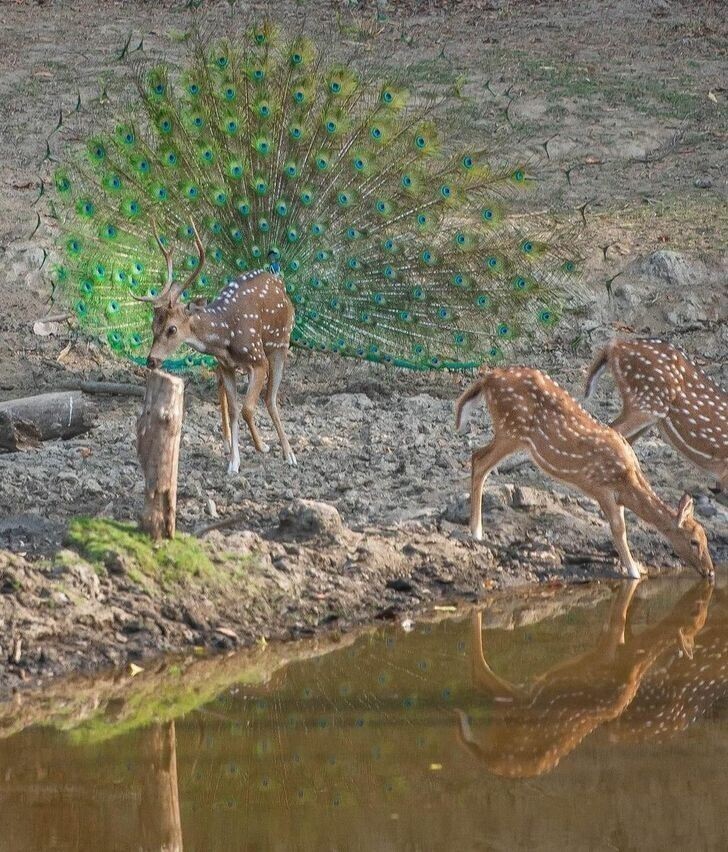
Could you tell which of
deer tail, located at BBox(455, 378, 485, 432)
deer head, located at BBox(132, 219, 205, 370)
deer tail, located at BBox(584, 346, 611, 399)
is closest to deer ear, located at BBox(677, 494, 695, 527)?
deer tail, located at BBox(455, 378, 485, 432)

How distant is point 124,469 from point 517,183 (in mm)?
Result: 4424

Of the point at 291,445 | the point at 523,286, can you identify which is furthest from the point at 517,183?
the point at 291,445

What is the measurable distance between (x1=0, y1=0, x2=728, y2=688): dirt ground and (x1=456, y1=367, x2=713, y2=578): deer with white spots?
43 centimetres

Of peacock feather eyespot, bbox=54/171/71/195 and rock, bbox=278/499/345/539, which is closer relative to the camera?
rock, bbox=278/499/345/539

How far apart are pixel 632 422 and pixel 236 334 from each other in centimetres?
296

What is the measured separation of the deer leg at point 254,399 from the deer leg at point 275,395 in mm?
166

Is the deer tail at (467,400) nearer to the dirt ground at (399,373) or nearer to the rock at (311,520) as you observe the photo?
the dirt ground at (399,373)

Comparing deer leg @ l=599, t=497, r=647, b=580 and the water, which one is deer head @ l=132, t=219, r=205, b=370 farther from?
deer leg @ l=599, t=497, r=647, b=580

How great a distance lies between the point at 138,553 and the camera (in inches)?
340

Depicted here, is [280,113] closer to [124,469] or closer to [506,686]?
[124,469]

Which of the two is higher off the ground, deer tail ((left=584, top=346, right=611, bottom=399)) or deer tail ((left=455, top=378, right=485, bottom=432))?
deer tail ((left=455, top=378, right=485, bottom=432))

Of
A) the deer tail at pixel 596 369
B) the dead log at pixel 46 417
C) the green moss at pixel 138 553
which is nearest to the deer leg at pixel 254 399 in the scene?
the dead log at pixel 46 417

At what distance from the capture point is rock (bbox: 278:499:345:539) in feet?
31.6

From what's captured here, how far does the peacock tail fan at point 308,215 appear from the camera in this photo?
1312 centimetres
